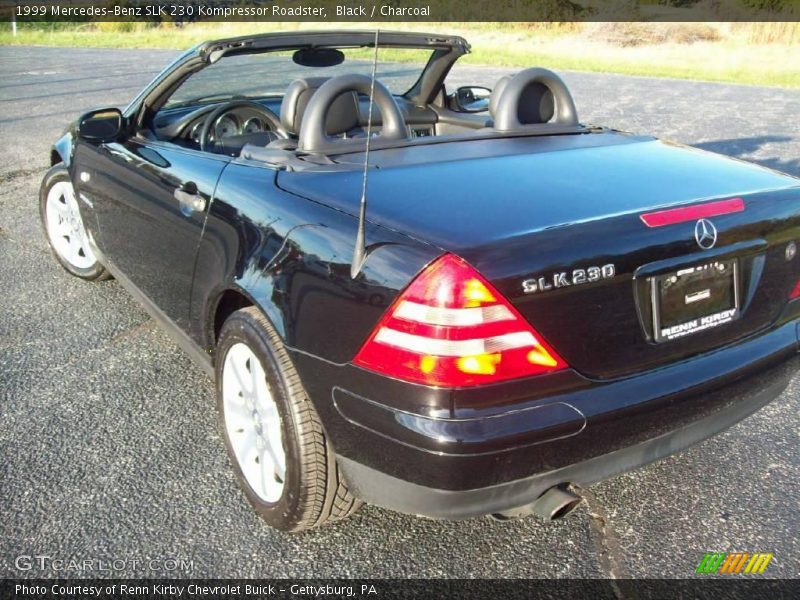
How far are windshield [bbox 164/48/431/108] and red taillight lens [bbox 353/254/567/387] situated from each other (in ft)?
5.15

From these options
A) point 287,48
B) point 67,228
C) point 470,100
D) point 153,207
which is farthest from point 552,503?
point 67,228

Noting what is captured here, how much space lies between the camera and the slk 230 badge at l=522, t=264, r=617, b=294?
1877 millimetres

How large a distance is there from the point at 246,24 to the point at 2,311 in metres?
23.5

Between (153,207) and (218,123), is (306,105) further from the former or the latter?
(153,207)

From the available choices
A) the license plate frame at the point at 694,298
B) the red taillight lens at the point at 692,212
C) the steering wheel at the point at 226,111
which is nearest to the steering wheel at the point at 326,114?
the steering wheel at the point at 226,111

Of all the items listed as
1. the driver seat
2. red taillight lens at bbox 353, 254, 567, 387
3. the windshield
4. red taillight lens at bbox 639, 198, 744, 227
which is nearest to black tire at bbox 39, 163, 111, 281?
the windshield

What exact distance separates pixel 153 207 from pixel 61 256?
1.94 meters

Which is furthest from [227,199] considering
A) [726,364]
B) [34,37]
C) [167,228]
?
[34,37]

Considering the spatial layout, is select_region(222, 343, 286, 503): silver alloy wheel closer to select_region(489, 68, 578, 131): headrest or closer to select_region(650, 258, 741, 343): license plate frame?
select_region(650, 258, 741, 343): license plate frame

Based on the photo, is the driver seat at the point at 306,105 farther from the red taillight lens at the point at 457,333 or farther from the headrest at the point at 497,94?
the red taillight lens at the point at 457,333

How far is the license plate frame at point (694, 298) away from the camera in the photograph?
6.83 ft

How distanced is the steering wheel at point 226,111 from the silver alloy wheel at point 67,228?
1.44 m

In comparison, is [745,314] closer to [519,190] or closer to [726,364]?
[726,364]

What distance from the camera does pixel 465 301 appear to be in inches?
72.2
